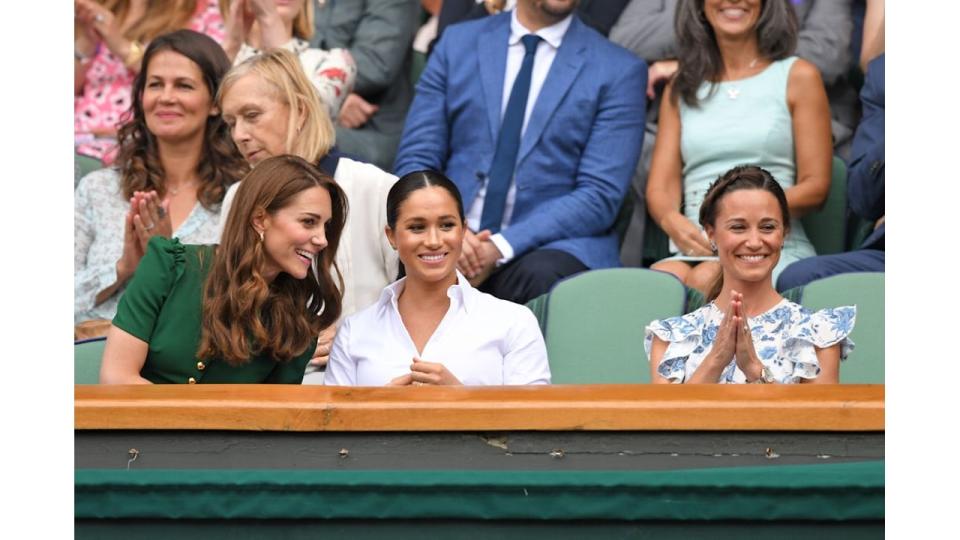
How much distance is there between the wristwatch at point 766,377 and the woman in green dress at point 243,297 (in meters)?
0.83

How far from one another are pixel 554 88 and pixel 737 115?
0.49m

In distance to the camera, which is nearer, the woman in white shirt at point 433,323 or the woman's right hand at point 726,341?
the woman's right hand at point 726,341

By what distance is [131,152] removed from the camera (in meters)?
4.19

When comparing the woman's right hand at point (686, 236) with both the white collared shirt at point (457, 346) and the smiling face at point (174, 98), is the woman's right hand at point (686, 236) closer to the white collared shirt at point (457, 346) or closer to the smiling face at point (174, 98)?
the white collared shirt at point (457, 346)

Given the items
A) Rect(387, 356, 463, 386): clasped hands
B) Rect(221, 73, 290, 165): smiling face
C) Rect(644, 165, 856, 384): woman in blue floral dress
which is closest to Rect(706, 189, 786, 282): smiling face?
Rect(644, 165, 856, 384): woman in blue floral dress

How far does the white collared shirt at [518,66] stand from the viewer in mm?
4223

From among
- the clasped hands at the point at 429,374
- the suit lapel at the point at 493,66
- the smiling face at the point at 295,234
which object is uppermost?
the suit lapel at the point at 493,66

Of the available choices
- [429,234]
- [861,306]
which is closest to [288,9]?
[429,234]

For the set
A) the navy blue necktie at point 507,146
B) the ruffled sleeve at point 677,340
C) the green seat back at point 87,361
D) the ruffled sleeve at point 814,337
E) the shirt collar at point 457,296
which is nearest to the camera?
the ruffled sleeve at point 814,337

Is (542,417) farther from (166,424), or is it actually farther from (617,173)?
(617,173)

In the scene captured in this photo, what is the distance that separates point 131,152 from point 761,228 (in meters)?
1.83

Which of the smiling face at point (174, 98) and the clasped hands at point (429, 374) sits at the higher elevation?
the smiling face at point (174, 98)

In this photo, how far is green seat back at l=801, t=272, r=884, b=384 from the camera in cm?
345

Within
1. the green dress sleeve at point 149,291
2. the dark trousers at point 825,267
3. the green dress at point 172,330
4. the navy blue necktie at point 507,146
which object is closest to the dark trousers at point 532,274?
the navy blue necktie at point 507,146
